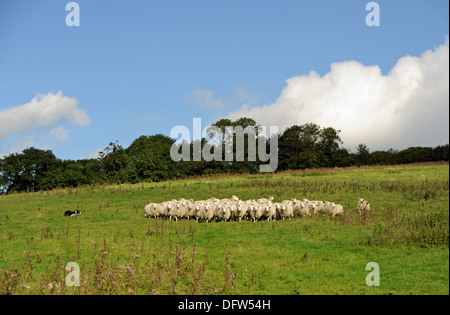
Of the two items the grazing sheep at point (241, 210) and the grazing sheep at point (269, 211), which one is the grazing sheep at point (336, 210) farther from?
the grazing sheep at point (241, 210)

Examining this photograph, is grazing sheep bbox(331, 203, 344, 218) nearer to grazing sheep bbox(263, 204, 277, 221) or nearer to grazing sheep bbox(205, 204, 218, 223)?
grazing sheep bbox(263, 204, 277, 221)

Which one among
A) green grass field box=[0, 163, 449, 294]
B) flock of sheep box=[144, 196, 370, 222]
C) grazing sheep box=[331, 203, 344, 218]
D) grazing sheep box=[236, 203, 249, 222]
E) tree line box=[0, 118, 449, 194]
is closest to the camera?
green grass field box=[0, 163, 449, 294]

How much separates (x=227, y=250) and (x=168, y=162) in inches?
2585

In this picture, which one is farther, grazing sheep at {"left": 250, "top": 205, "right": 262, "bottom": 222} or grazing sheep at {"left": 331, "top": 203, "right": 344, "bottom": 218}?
grazing sheep at {"left": 331, "top": 203, "right": 344, "bottom": 218}

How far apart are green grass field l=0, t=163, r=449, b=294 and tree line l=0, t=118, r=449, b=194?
142ft

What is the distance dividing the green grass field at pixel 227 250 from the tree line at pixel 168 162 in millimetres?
43296

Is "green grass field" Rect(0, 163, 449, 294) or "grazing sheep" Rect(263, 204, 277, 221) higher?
"grazing sheep" Rect(263, 204, 277, 221)

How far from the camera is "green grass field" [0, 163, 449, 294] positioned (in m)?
11.4

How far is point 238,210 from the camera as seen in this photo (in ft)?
83.5

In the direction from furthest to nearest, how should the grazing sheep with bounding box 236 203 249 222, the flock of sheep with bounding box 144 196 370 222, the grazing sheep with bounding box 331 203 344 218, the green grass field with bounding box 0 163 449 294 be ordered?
the grazing sheep with bounding box 331 203 344 218 → the flock of sheep with bounding box 144 196 370 222 → the grazing sheep with bounding box 236 203 249 222 → the green grass field with bounding box 0 163 449 294

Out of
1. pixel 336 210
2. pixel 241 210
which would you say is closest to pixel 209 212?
pixel 241 210

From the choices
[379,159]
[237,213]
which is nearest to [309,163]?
[379,159]

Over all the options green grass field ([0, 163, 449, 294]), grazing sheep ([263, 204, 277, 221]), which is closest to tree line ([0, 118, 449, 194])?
green grass field ([0, 163, 449, 294])
